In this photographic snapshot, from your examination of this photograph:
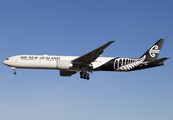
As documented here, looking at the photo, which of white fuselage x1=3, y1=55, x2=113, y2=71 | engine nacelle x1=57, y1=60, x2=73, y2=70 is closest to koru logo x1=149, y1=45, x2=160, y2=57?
white fuselage x1=3, y1=55, x2=113, y2=71

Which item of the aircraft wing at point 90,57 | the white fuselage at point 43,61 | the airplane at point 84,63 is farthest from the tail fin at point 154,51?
the aircraft wing at point 90,57

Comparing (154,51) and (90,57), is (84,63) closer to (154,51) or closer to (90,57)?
(90,57)

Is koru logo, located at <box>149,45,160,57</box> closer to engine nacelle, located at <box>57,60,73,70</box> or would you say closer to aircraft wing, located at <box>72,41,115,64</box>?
aircraft wing, located at <box>72,41,115,64</box>

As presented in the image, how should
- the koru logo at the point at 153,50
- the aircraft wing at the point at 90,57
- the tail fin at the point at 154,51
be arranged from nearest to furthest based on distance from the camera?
the aircraft wing at the point at 90,57 → the tail fin at the point at 154,51 → the koru logo at the point at 153,50

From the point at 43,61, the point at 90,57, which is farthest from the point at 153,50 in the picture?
the point at 43,61

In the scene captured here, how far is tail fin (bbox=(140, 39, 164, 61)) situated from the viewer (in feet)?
112

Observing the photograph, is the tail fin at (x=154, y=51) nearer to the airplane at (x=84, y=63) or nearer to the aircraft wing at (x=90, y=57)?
the airplane at (x=84, y=63)

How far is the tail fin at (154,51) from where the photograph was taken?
3400 cm

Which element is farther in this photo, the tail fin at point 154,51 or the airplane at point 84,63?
the tail fin at point 154,51

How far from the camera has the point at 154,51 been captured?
34.6m

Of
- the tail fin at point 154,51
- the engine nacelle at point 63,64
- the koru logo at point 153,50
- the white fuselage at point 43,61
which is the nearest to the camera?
the engine nacelle at point 63,64

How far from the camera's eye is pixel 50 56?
33.2 metres

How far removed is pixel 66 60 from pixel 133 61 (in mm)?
9826

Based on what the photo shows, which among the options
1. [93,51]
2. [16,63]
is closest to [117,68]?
[93,51]
